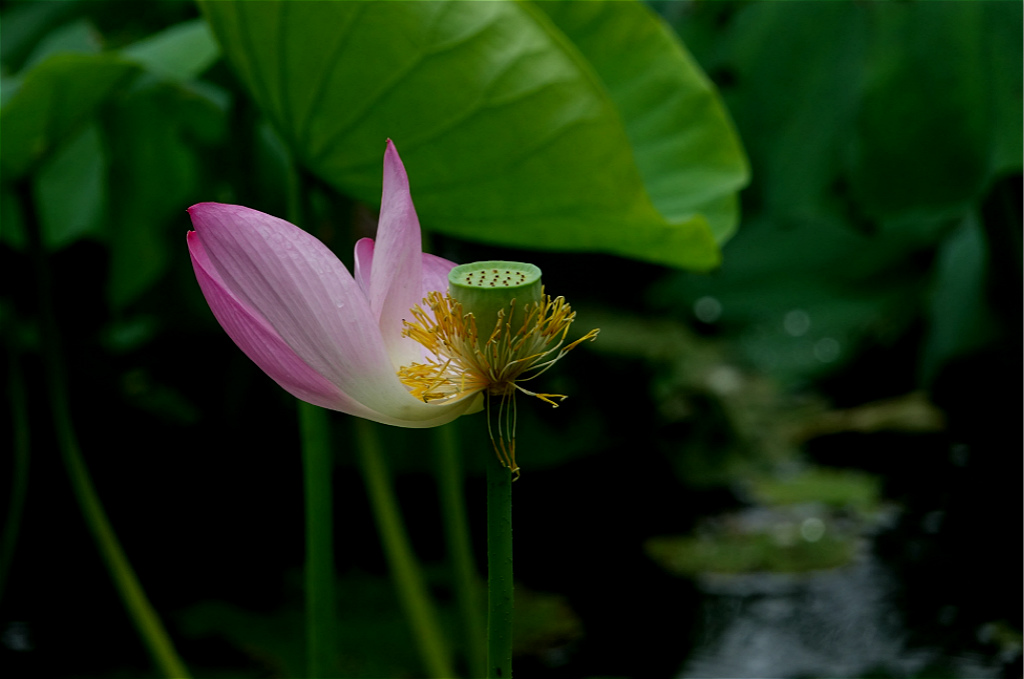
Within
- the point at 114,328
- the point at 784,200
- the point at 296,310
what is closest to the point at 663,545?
the point at 784,200

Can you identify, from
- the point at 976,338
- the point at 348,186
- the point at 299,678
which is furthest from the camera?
the point at 976,338

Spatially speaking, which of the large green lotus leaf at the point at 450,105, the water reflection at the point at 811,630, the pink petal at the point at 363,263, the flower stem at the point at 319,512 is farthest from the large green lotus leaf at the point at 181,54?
the water reflection at the point at 811,630

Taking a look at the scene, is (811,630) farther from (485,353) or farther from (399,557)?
(485,353)

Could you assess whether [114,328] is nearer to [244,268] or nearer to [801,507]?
[801,507]

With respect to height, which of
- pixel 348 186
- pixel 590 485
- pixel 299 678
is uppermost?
pixel 348 186

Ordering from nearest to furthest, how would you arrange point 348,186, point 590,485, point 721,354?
point 348,186
point 590,485
point 721,354

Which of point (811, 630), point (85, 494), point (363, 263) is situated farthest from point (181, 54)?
point (811, 630)
